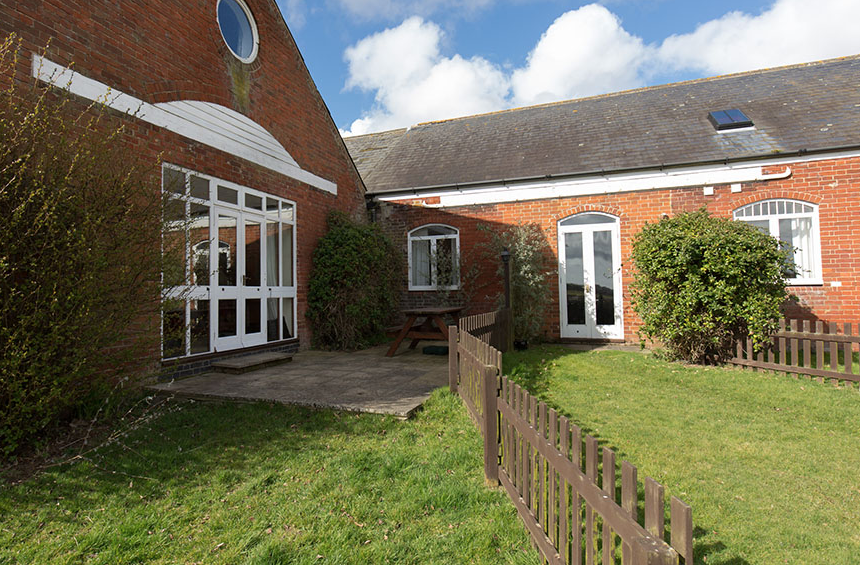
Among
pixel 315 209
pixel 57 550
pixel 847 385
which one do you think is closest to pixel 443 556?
pixel 57 550

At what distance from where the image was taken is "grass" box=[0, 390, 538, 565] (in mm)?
2424

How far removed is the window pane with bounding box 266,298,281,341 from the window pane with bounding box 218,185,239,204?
1.74 meters

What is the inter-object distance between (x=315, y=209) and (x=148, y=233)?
17.0 feet

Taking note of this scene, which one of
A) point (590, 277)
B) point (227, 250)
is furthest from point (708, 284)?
point (227, 250)

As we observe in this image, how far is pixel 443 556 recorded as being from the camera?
238 cm

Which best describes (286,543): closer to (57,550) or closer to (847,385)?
(57,550)

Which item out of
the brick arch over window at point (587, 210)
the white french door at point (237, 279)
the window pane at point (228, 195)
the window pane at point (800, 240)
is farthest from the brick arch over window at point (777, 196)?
the window pane at point (228, 195)

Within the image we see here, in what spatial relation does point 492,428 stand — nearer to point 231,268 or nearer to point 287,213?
point 231,268

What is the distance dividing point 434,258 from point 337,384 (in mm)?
6031

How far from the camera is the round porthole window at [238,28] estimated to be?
736 centimetres

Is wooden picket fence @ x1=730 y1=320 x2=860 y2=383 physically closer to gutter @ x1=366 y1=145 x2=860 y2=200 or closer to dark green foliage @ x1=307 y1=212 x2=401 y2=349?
gutter @ x1=366 y1=145 x2=860 y2=200

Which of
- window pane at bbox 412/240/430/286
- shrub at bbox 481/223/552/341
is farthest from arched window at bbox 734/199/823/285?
window pane at bbox 412/240/430/286

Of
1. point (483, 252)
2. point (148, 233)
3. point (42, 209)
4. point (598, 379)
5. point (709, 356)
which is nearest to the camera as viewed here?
point (42, 209)

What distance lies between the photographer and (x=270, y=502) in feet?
9.55
